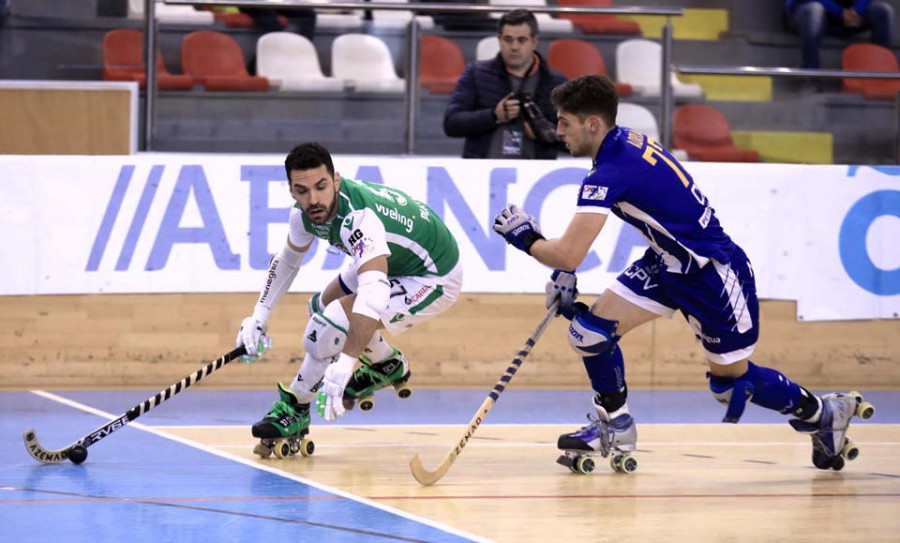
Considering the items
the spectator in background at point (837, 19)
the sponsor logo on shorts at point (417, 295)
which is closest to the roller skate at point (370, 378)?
the sponsor logo on shorts at point (417, 295)

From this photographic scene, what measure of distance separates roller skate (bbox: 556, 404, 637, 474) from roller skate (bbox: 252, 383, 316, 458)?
4.15ft

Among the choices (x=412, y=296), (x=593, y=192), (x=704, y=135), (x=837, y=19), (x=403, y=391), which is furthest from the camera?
(x=837, y=19)

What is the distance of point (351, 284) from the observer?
7.05 m

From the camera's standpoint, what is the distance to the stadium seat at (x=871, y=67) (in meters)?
9.74

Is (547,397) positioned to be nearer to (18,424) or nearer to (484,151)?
(484,151)

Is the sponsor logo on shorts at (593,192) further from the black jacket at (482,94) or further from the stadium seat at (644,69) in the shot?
the stadium seat at (644,69)

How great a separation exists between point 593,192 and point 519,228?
36 cm

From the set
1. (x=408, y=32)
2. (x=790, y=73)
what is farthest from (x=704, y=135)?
(x=408, y=32)

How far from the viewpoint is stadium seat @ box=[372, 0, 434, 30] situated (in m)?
9.30

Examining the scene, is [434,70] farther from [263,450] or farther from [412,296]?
[263,450]

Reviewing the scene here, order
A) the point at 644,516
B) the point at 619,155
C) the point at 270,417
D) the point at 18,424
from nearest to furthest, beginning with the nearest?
A: the point at 644,516, the point at 619,155, the point at 270,417, the point at 18,424

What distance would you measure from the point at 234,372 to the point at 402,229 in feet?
9.03

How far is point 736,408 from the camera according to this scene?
6.25m

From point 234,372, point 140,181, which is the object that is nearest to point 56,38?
point 140,181
